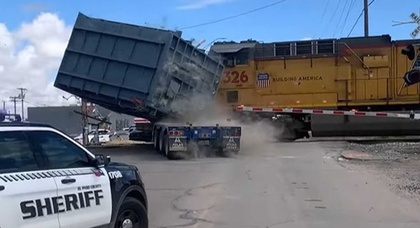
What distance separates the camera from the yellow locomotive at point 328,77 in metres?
25.0

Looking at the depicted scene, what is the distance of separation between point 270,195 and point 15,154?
6.90 meters

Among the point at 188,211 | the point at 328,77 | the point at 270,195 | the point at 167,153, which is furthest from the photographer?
the point at 328,77

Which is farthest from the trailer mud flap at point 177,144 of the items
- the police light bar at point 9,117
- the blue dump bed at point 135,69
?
the police light bar at point 9,117

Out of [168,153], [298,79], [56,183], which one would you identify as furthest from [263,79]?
[56,183]

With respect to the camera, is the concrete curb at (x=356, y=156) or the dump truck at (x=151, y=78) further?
the dump truck at (x=151, y=78)

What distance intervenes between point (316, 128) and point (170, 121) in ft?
22.5

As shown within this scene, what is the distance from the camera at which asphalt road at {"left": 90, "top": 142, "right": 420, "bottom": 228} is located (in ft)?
29.7

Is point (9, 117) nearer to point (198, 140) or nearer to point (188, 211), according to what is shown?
point (188, 211)

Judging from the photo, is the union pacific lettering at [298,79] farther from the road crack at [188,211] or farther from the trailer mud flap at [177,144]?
the road crack at [188,211]

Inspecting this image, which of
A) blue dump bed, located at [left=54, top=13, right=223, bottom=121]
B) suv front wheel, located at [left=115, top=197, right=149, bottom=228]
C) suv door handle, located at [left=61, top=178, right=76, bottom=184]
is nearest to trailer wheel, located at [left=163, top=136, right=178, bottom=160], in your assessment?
blue dump bed, located at [left=54, top=13, right=223, bottom=121]

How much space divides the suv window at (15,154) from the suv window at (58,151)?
15 cm

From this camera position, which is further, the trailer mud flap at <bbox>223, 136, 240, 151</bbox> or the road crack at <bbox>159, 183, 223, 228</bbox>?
the trailer mud flap at <bbox>223, 136, 240, 151</bbox>

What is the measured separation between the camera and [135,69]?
19.9 metres

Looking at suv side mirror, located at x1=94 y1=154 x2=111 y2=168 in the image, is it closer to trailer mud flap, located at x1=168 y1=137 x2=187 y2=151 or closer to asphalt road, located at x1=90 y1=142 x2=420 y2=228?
asphalt road, located at x1=90 y1=142 x2=420 y2=228
